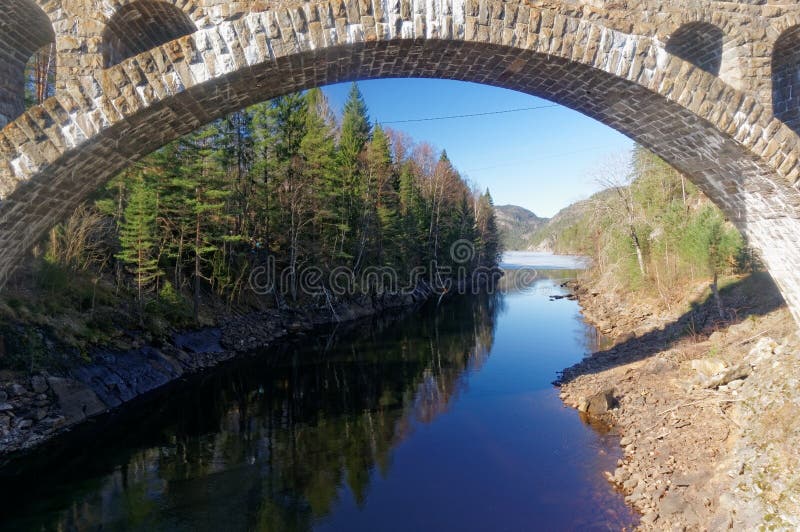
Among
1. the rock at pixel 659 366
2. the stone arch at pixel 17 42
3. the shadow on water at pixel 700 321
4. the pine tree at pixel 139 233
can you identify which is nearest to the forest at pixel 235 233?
the pine tree at pixel 139 233

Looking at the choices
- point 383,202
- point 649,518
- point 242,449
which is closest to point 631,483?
point 649,518

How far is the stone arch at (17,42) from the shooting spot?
5312 mm

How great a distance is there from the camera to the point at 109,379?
11.9m

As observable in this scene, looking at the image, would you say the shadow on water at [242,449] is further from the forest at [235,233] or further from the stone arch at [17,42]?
the stone arch at [17,42]

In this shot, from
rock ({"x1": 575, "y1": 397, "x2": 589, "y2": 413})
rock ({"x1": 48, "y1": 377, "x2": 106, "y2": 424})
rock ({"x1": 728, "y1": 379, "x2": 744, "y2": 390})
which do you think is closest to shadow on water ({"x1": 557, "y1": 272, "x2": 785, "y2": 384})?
rock ({"x1": 575, "y1": 397, "x2": 589, "y2": 413})

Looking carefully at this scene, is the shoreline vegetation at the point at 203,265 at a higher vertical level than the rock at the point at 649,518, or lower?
higher

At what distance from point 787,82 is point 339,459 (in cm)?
962

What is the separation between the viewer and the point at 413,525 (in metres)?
7.21

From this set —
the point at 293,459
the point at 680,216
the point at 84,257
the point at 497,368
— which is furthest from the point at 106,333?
the point at 680,216

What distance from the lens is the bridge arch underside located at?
→ 514 cm

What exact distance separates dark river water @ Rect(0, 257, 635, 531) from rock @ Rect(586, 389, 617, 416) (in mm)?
439

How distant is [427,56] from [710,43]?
372cm

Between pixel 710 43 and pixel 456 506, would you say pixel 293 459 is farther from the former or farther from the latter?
pixel 710 43

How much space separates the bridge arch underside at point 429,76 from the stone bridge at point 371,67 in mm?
25
